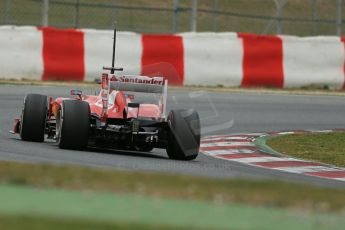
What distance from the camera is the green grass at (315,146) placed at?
48.1 feet

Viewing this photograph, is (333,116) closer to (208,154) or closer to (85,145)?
(208,154)

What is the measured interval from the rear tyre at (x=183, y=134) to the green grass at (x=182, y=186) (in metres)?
4.82

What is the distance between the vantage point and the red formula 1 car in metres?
12.8

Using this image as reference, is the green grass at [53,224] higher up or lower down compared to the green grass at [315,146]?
higher up

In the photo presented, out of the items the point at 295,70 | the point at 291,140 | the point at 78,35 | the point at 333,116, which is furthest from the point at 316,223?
the point at 295,70

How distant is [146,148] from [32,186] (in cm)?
672

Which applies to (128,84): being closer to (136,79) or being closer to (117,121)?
(136,79)

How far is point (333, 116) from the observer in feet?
66.7

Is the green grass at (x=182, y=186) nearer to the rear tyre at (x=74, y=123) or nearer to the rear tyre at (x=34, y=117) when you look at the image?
the rear tyre at (x=74, y=123)

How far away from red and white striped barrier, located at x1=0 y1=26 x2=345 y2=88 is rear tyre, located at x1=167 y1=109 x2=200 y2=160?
8151mm

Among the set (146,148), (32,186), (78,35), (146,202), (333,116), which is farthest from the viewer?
(78,35)

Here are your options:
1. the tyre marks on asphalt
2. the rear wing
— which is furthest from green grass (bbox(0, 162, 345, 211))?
the rear wing

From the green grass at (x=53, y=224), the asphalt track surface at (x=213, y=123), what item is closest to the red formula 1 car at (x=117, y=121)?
the asphalt track surface at (x=213, y=123)

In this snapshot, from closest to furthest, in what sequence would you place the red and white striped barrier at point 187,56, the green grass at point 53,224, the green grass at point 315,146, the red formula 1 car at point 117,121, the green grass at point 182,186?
1. the green grass at point 53,224
2. the green grass at point 182,186
3. the red formula 1 car at point 117,121
4. the green grass at point 315,146
5. the red and white striped barrier at point 187,56
